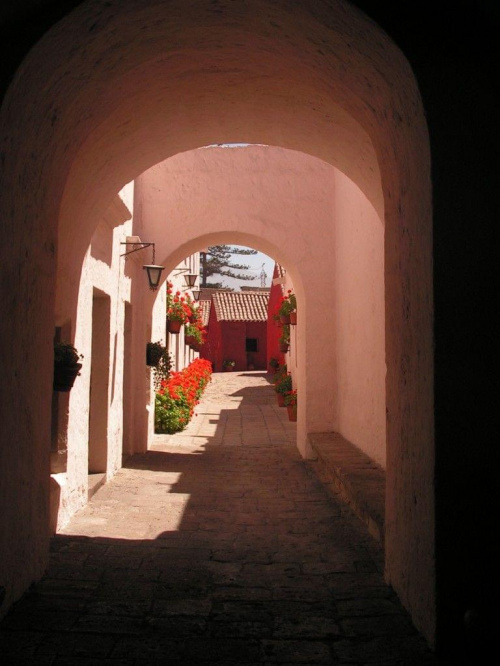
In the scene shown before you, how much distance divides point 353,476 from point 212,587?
2.53m

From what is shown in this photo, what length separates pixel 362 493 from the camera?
496 centimetres

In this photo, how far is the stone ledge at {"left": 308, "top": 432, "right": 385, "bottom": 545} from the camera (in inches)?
178

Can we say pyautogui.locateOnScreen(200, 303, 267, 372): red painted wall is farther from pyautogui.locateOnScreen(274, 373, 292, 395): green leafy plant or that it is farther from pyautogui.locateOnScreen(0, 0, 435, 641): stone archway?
pyautogui.locateOnScreen(0, 0, 435, 641): stone archway

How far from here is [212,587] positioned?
3404mm

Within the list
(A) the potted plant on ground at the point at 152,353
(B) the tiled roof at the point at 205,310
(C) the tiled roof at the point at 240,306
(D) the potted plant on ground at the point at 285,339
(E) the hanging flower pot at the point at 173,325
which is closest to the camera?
(A) the potted plant on ground at the point at 152,353

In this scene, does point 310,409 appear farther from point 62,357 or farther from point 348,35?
point 348,35

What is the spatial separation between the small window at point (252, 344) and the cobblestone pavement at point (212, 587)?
91.5 feet

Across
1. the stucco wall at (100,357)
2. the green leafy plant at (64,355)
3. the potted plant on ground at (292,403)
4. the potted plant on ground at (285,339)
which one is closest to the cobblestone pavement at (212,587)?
the stucco wall at (100,357)

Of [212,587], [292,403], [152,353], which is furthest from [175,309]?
[212,587]

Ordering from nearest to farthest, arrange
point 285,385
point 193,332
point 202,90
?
point 202,90, point 285,385, point 193,332

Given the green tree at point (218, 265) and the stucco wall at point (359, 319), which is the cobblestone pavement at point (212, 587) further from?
the green tree at point (218, 265)

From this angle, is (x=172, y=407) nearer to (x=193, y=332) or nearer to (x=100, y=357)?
(x=100, y=357)

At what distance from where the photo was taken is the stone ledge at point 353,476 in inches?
178

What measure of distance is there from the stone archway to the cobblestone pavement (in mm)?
229
